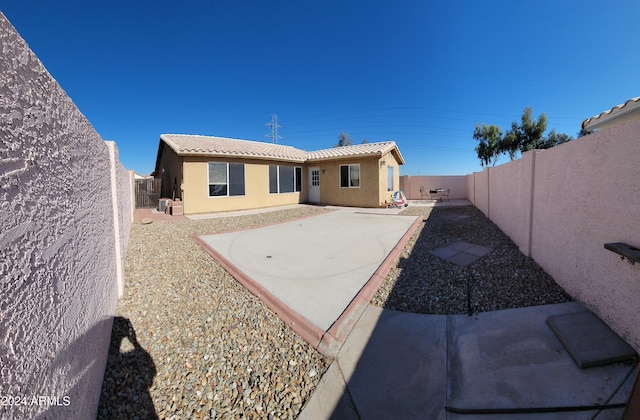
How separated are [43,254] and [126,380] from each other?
64.6 inches

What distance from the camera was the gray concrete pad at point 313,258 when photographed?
3.70 meters

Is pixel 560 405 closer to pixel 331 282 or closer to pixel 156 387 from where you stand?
pixel 331 282

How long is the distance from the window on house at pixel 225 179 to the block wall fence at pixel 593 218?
37.1ft

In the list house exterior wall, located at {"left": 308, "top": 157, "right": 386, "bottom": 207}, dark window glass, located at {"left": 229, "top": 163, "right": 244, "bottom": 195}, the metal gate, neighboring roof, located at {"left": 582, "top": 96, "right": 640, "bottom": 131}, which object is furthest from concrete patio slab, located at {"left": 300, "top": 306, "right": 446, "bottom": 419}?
the metal gate

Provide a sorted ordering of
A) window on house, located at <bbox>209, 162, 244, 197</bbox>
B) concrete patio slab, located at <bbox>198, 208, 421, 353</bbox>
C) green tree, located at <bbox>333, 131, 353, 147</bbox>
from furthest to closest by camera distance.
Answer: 1. green tree, located at <bbox>333, 131, 353, 147</bbox>
2. window on house, located at <bbox>209, 162, 244, 197</bbox>
3. concrete patio slab, located at <bbox>198, 208, 421, 353</bbox>

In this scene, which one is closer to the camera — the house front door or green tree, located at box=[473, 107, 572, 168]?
the house front door

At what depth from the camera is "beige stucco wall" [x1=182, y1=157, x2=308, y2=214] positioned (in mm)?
11359

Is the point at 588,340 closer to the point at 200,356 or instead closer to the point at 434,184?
the point at 200,356

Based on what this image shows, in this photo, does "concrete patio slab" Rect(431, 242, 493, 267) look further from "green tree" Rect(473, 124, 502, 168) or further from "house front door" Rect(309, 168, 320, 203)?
"green tree" Rect(473, 124, 502, 168)

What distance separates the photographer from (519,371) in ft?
7.43

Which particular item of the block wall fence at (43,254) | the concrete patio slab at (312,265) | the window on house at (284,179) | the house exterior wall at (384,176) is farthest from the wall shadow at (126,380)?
the house exterior wall at (384,176)

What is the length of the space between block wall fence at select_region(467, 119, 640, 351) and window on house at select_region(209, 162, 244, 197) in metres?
11.3

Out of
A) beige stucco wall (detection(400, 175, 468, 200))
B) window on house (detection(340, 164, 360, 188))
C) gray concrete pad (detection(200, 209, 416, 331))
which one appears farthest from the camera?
beige stucco wall (detection(400, 175, 468, 200))

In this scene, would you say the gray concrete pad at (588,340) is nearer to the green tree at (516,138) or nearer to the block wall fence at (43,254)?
the block wall fence at (43,254)
